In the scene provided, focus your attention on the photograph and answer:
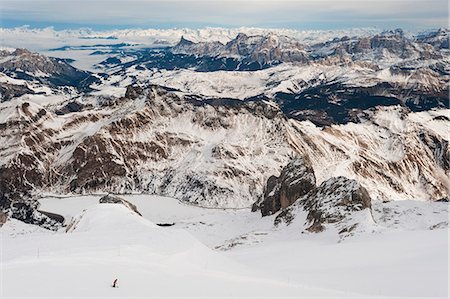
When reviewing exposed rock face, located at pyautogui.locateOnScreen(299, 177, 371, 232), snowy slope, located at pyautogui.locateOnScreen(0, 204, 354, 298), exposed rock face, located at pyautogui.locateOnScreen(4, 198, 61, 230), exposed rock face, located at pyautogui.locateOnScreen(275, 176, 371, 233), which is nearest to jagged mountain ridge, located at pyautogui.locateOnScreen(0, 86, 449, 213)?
exposed rock face, located at pyautogui.locateOnScreen(4, 198, 61, 230)

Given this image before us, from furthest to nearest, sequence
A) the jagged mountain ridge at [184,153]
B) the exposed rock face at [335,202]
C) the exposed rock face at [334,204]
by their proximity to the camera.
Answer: the jagged mountain ridge at [184,153] < the exposed rock face at [335,202] < the exposed rock face at [334,204]

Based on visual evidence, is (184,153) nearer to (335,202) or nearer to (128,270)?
(335,202)

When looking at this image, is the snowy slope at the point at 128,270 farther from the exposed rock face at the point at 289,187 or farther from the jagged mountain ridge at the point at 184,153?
the jagged mountain ridge at the point at 184,153

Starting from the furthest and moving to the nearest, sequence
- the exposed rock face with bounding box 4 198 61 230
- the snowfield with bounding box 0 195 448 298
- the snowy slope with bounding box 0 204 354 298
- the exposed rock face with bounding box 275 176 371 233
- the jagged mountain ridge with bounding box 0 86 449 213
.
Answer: the jagged mountain ridge with bounding box 0 86 449 213, the exposed rock face with bounding box 4 198 61 230, the exposed rock face with bounding box 275 176 371 233, the snowfield with bounding box 0 195 448 298, the snowy slope with bounding box 0 204 354 298

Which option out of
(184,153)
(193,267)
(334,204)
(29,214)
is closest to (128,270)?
(193,267)

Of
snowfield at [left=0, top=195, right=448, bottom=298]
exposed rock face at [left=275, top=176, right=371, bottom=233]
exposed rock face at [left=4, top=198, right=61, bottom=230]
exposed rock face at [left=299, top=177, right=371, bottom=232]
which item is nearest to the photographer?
snowfield at [left=0, top=195, right=448, bottom=298]

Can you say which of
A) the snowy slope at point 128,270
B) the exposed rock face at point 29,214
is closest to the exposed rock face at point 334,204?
the snowy slope at point 128,270

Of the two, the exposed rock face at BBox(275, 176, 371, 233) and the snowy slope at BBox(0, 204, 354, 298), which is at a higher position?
the snowy slope at BBox(0, 204, 354, 298)

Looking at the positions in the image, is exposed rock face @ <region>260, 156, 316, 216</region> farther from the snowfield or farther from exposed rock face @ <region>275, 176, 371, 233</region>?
the snowfield

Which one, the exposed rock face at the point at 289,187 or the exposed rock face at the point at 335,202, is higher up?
the exposed rock face at the point at 335,202
